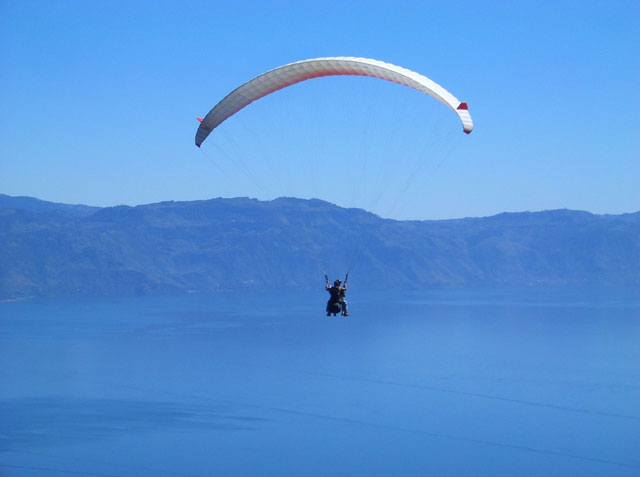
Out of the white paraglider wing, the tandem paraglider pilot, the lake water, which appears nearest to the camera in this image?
the white paraglider wing

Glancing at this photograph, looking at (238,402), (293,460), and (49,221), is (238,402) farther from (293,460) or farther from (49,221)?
(49,221)

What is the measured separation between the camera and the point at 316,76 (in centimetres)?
1839

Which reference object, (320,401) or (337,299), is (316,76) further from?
(320,401)

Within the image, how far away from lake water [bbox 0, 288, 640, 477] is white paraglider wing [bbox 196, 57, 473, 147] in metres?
15.7

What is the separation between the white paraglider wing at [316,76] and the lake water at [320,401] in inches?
618

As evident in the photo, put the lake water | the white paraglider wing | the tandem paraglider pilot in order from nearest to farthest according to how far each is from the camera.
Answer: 1. the white paraglider wing
2. the tandem paraglider pilot
3. the lake water

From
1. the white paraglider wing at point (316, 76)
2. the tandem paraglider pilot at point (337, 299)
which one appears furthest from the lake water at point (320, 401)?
the white paraglider wing at point (316, 76)

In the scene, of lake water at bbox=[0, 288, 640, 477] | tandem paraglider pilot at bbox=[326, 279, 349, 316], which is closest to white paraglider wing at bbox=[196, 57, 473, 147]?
tandem paraglider pilot at bbox=[326, 279, 349, 316]

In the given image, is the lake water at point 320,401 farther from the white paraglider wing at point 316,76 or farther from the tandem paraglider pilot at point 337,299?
the white paraglider wing at point 316,76

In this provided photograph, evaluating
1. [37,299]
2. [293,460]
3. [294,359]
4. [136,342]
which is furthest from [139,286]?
[293,460]

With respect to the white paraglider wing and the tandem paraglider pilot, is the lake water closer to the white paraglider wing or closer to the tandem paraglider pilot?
the tandem paraglider pilot

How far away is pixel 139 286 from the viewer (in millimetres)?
159750

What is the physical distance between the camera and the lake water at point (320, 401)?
30.2m

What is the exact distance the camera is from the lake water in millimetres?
30156
